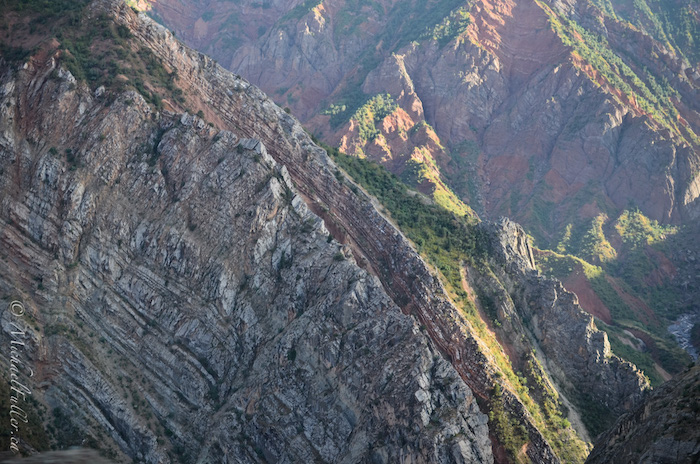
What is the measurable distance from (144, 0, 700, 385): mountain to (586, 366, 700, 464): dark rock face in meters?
56.0

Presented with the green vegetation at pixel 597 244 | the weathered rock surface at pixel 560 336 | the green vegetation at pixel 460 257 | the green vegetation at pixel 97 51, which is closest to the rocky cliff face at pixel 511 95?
the green vegetation at pixel 597 244

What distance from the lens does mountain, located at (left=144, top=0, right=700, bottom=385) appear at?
115 m

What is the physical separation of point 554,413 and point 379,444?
19.3m

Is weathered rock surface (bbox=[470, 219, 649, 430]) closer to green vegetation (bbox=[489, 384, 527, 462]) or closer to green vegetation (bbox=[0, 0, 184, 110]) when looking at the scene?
green vegetation (bbox=[489, 384, 527, 462])

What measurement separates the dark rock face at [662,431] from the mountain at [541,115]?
55987 mm

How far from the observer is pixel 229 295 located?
63.8m

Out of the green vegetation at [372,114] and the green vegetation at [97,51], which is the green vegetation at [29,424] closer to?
the green vegetation at [97,51]

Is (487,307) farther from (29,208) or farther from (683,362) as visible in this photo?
(29,208)

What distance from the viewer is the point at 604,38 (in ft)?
519

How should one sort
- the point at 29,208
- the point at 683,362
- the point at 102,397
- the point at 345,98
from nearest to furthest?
the point at 102,397 < the point at 29,208 < the point at 683,362 < the point at 345,98

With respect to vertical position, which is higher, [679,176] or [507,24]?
[507,24]

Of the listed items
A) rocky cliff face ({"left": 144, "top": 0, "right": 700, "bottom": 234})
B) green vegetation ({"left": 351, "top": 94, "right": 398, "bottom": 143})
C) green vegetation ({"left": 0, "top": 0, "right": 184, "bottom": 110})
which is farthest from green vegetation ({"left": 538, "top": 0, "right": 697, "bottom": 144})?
green vegetation ({"left": 0, "top": 0, "right": 184, "bottom": 110})

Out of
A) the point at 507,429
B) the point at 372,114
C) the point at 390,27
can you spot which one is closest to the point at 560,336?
the point at 507,429

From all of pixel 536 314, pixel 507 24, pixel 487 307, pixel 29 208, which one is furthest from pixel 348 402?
pixel 507 24
